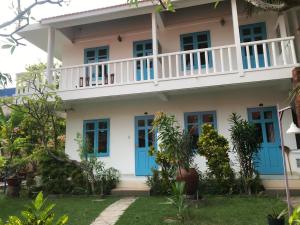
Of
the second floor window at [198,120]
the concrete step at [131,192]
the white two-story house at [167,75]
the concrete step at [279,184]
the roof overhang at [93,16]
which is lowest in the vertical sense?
the concrete step at [131,192]

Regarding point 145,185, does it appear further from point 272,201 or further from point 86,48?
point 86,48

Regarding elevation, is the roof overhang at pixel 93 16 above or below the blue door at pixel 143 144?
above

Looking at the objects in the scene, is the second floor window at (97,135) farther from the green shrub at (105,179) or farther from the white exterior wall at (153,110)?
the green shrub at (105,179)

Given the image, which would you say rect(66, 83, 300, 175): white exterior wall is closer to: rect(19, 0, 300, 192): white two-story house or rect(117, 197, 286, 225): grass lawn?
rect(19, 0, 300, 192): white two-story house

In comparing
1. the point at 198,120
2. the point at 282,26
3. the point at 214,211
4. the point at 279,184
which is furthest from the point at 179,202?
the point at 282,26

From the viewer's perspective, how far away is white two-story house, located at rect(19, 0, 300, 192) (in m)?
9.43

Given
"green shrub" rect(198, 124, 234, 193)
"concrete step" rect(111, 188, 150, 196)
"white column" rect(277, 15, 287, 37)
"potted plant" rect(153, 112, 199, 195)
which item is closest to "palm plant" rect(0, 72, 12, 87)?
"potted plant" rect(153, 112, 199, 195)

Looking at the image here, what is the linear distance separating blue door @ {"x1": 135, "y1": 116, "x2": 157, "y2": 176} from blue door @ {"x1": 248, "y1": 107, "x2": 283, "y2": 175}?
377 centimetres

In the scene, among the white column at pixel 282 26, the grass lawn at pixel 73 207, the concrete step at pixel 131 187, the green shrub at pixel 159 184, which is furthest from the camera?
the concrete step at pixel 131 187

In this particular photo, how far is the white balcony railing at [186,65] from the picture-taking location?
9.08 m

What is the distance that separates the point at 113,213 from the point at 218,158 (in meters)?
3.46

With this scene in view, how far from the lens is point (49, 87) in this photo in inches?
392

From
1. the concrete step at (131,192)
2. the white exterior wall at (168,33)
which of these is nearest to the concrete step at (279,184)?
the concrete step at (131,192)

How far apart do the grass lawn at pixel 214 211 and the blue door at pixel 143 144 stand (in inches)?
112
